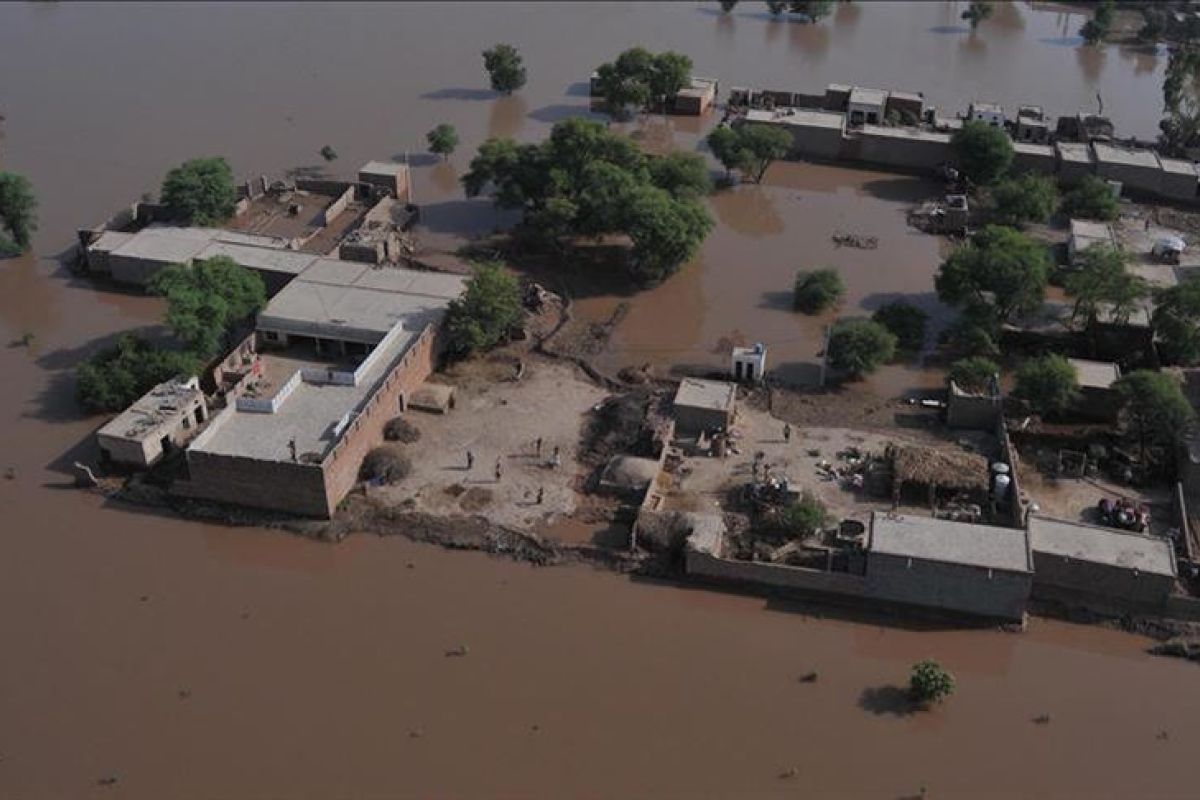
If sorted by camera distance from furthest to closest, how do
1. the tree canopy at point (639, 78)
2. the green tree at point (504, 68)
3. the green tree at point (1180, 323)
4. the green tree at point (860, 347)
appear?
the green tree at point (504, 68) < the tree canopy at point (639, 78) < the green tree at point (860, 347) < the green tree at point (1180, 323)

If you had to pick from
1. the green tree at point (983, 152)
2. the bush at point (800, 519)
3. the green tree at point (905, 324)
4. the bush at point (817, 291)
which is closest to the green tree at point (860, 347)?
the green tree at point (905, 324)

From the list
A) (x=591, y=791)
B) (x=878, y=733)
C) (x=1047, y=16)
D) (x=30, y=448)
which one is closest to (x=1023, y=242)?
(x=878, y=733)

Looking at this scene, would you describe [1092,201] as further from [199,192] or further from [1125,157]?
[199,192]

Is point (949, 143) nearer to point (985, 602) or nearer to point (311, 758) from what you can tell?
point (985, 602)

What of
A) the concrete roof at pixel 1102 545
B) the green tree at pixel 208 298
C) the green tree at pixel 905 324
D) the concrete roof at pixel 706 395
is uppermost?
the green tree at pixel 208 298

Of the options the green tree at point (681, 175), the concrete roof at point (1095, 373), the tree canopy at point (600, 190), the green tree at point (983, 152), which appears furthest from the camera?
the green tree at point (983, 152)

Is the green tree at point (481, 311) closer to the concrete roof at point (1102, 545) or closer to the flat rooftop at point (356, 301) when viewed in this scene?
the flat rooftop at point (356, 301)
